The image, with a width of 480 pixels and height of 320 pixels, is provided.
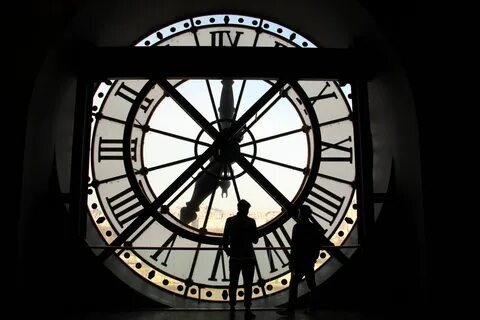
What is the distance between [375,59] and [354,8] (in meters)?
0.48

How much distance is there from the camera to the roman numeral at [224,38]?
12.8ft

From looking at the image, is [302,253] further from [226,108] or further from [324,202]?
[226,108]

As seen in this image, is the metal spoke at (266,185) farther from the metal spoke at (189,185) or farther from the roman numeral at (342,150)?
the roman numeral at (342,150)

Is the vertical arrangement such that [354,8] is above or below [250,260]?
above

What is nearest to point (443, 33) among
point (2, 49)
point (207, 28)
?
point (207, 28)

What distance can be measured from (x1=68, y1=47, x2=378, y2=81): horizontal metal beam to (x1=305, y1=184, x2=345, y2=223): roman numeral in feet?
3.51

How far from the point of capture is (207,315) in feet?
8.89

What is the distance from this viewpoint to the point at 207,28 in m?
3.92

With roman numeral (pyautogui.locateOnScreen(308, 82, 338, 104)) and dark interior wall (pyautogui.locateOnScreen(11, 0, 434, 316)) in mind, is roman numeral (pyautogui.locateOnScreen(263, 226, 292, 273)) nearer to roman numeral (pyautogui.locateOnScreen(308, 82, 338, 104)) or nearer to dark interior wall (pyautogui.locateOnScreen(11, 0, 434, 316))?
dark interior wall (pyautogui.locateOnScreen(11, 0, 434, 316))

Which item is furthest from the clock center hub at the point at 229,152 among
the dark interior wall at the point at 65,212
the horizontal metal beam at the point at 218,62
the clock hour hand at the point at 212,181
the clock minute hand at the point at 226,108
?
the dark interior wall at the point at 65,212

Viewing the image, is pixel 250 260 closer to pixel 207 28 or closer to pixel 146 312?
pixel 146 312

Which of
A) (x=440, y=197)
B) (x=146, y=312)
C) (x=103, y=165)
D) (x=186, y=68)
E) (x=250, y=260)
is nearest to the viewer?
(x=440, y=197)

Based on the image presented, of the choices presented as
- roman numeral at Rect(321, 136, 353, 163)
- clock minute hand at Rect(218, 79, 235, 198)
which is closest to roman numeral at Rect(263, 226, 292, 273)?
clock minute hand at Rect(218, 79, 235, 198)

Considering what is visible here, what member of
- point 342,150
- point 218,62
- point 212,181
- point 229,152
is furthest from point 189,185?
point 342,150
